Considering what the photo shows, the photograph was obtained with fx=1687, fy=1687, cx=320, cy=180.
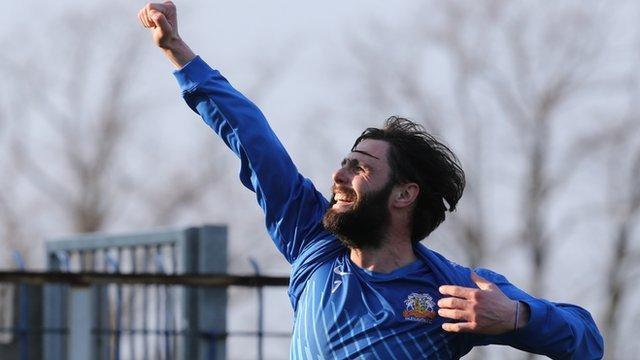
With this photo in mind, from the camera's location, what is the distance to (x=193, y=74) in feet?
18.3

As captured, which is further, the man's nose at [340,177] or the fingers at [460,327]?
the man's nose at [340,177]

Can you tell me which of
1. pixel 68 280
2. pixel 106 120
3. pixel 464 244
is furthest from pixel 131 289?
pixel 106 120

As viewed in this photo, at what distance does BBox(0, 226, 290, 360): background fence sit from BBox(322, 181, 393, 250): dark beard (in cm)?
314

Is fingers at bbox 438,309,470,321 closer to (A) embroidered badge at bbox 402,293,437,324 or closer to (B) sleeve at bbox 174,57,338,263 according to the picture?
(A) embroidered badge at bbox 402,293,437,324

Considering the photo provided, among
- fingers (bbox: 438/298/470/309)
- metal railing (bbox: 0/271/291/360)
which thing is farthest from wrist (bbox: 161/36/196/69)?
metal railing (bbox: 0/271/291/360)

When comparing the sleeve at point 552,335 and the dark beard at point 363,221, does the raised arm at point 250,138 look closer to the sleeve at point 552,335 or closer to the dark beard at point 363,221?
the dark beard at point 363,221

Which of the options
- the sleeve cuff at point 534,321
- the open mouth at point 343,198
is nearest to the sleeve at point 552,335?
the sleeve cuff at point 534,321

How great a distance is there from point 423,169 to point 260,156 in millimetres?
610

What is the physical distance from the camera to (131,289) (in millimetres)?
9305

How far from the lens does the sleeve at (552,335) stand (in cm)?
520

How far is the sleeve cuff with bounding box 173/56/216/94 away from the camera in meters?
5.56

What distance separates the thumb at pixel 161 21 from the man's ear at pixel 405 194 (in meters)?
0.93

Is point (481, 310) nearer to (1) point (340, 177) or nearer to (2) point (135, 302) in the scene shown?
(1) point (340, 177)

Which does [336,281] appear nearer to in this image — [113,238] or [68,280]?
[68,280]
